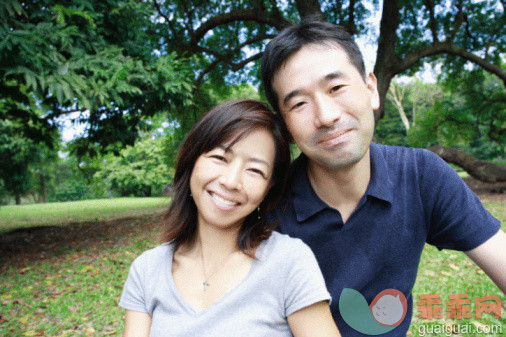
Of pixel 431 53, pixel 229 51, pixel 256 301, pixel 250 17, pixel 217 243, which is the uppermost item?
pixel 250 17

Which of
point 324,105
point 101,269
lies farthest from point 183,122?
point 324,105

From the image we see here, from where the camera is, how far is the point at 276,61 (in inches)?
62.7

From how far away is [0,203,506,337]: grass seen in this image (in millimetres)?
3482

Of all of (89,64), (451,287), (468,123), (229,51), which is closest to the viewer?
(451,287)

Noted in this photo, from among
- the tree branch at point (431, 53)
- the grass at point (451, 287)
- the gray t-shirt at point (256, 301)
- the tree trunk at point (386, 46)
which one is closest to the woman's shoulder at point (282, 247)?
the gray t-shirt at point (256, 301)

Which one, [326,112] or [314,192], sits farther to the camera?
[314,192]

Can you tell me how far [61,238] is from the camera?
782 cm

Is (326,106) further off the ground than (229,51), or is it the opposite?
(229,51)

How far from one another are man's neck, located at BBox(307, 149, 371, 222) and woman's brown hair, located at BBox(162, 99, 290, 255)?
180mm

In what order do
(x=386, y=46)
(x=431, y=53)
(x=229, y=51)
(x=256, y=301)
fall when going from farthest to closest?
(x=229, y=51)
(x=431, y=53)
(x=386, y=46)
(x=256, y=301)

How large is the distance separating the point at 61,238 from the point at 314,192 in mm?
7752

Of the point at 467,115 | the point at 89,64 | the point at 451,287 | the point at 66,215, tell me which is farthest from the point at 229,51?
the point at 467,115

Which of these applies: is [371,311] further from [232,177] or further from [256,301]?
[232,177]

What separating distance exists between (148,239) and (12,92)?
3.54 metres
